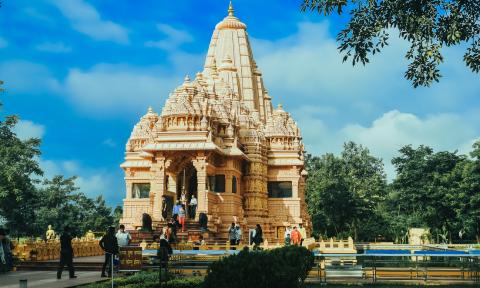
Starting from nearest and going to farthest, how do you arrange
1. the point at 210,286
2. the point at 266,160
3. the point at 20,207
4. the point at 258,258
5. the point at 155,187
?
1. the point at 210,286
2. the point at 258,258
3. the point at 155,187
4. the point at 266,160
5. the point at 20,207

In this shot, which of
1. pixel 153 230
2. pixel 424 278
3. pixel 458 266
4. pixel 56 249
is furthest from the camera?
pixel 153 230

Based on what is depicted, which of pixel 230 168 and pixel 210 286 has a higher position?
pixel 230 168

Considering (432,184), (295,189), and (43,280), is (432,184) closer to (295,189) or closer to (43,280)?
(295,189)

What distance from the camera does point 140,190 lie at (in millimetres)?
39188

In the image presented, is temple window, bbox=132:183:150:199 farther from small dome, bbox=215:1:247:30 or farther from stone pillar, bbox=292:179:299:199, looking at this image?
small dome, bbox=215:1:247:30

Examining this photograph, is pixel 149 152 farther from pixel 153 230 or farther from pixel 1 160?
pixel 1 160

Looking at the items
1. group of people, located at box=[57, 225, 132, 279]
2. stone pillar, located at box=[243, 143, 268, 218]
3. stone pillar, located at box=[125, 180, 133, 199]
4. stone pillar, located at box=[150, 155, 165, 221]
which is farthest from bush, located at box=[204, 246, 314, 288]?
stone pillar, located at box=[125, 180, 133, 199]

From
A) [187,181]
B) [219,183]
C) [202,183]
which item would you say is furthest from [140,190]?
[202,183]

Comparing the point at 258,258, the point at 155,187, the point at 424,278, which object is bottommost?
the point at 424,278

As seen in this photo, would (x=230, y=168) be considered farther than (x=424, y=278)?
Yes

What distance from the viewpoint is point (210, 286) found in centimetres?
970

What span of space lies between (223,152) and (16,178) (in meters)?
11.9

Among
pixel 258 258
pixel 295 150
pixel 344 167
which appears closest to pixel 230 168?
pixel 295 150

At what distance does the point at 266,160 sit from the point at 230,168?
569cm
